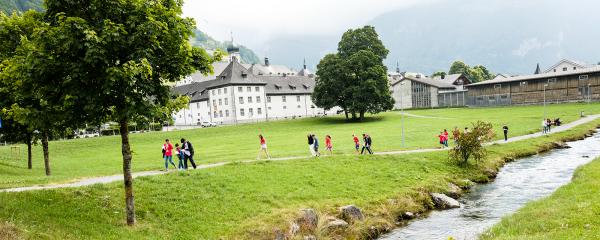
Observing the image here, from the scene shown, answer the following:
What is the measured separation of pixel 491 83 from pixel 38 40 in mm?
111459

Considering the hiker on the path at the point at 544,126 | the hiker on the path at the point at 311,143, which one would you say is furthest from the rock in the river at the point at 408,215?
the hiker on the path at the point at 544,126

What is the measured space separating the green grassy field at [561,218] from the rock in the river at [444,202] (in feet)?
15.2

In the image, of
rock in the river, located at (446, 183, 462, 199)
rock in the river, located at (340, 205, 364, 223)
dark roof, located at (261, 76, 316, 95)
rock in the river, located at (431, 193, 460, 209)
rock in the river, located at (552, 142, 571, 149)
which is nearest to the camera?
rock in the river, located at (340, 205, 364, 223)

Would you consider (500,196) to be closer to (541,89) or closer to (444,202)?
(444,202)

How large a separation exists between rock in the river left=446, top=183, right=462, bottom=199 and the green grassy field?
256 inches

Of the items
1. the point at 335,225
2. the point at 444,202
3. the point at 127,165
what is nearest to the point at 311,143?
the point at 444,202

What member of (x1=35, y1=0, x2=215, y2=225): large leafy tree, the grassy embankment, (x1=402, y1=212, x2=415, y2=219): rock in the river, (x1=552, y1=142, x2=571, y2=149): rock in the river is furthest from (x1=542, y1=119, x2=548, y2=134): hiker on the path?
(x1=35, y1=0, x2=215, y2=225): large leafy tree

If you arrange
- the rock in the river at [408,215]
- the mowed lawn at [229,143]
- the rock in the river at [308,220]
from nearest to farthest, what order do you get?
the rock in the river at [308,220], the rock in the river at [408,215], the mowed lawn at [229,143]

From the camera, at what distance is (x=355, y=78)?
8662 centimetres

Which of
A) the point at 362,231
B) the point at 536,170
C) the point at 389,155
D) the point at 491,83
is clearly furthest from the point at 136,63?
the point at 491,83

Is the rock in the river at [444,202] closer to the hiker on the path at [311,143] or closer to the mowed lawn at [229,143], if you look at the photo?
the hiker on the path at [311,143]

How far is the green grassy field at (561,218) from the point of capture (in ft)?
50.5

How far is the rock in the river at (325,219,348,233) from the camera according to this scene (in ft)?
69.7

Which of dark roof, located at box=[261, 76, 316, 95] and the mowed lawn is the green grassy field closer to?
the mowed lawn
